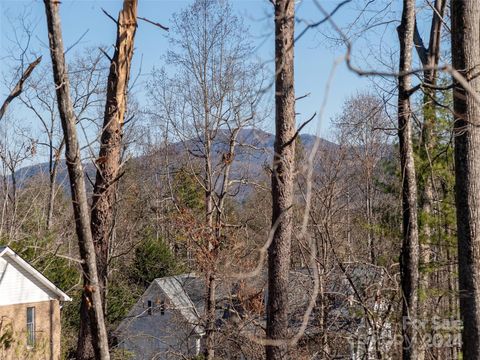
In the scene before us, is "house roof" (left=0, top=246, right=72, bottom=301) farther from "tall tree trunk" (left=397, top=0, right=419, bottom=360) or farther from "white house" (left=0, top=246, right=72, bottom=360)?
"tall tree trunk" (left=397, top=0, right=419, bottom=360)

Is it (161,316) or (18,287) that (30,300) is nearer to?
→ (18,287)

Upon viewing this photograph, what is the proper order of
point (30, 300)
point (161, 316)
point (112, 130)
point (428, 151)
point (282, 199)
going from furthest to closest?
point (161, 316), point (30, 300), point (428, 151), point (282, 199), point (112, 130)

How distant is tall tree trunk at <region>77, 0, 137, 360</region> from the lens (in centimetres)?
766

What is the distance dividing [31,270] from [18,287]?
74 centimetres

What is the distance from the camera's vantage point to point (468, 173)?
17.7ft

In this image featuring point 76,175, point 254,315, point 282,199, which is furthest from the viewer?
point 254,315

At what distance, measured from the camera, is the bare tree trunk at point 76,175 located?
611 cm

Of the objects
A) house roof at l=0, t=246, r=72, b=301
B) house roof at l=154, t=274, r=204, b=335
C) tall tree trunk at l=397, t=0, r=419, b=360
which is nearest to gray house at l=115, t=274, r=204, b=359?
house roof at l=154, t=274, r=204, b=335

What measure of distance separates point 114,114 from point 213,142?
12.7 meters

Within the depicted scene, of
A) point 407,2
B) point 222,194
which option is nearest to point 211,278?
point 222,194

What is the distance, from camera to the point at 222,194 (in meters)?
19.7

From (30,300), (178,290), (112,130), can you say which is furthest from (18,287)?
(112,130)

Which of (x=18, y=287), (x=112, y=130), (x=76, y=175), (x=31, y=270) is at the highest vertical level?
(x=112, y=130)

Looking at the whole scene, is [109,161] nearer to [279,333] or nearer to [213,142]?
[279,333]
